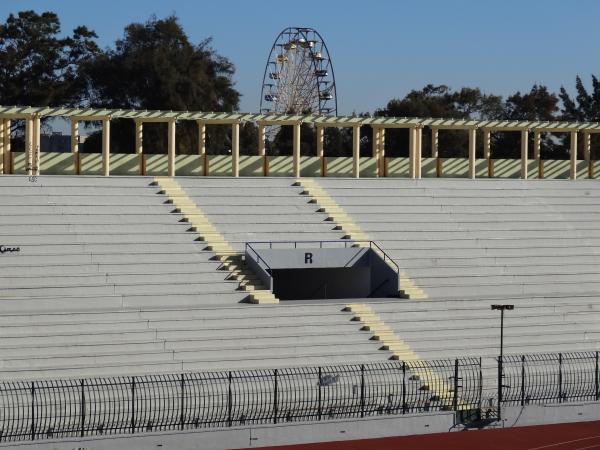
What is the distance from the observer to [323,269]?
4547cm

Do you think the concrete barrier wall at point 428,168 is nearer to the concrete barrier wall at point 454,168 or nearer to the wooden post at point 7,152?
the concrete barrier wall at point 454,168

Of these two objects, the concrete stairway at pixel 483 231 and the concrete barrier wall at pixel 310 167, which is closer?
the concrete stairway at pixel 483 231

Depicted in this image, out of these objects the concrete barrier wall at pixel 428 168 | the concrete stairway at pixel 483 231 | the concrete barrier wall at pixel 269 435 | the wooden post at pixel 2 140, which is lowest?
the concrete barrier wall at pixel 269 435

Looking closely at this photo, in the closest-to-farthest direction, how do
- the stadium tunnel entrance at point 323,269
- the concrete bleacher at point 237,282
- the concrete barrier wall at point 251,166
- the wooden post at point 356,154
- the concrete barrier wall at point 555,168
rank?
the concrete bleacher at point 237,282
the stadium tunnel entrance at point 323,269
the concrete barrier wall at point 251,166
the wooden post at point 356,154
the concrete barrier wall at point 555,168

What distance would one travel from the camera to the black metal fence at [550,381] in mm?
34312

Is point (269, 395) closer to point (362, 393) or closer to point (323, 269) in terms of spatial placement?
point (362, 393)

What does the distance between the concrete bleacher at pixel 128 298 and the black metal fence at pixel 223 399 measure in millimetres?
1655

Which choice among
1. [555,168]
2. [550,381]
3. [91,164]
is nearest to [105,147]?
[91,164]

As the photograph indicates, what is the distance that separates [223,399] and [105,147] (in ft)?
60.8

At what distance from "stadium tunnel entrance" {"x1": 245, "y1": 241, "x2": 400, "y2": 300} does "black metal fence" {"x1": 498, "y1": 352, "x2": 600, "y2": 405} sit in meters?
7.00

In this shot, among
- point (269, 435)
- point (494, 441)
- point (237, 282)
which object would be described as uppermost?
point (237, 282)

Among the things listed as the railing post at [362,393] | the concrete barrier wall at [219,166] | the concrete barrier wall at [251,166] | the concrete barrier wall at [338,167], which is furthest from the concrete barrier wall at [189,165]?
the railing post at [362,393]

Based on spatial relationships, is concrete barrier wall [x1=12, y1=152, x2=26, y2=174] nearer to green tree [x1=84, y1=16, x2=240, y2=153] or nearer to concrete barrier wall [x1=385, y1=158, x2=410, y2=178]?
concrete barrier wall [x1=385, y1=158, x2=410, y2=178]

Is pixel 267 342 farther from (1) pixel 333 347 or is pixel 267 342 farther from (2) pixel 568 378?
(2) pixel 568 378
